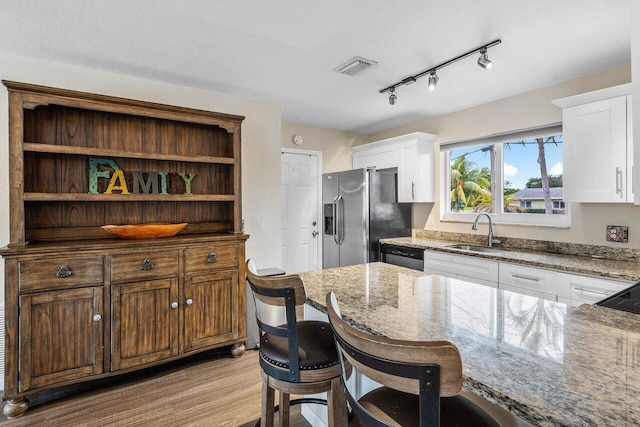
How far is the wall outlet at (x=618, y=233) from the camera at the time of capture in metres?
2.68

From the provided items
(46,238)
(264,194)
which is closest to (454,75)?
(264,194)

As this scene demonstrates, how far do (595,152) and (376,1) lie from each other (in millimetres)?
2121

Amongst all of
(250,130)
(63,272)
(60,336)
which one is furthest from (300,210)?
A: (60,336)

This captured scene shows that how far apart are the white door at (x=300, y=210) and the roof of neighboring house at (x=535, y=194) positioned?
255 cm

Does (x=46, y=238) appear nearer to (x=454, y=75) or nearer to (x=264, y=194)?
(x=264, y=194)

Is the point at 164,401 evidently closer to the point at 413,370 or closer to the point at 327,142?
the point at 413,370

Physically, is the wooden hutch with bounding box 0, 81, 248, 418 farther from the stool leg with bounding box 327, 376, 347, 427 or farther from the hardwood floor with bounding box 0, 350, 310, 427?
the stool leg with bounding box 327, 376, 347, 427

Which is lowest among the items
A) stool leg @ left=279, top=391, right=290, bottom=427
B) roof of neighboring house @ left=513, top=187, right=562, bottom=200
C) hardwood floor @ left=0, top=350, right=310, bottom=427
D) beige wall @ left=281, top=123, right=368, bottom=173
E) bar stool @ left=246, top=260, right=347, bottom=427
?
hardwood floor @ left=0, top=350, right=310, bottom=427

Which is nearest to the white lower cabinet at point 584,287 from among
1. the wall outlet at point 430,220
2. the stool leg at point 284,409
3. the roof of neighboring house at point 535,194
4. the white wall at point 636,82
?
the roof of neighboring house at point 535,194

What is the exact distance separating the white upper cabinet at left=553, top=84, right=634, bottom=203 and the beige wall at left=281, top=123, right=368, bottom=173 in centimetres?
280

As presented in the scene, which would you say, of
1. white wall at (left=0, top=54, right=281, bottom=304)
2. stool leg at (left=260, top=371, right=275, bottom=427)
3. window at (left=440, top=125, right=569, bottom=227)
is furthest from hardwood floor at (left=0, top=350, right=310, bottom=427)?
window at (left=440, top=125, right=569, bottom=227)

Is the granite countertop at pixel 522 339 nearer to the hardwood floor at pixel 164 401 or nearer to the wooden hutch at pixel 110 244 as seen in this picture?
the hardwood floor at pixel 164 401

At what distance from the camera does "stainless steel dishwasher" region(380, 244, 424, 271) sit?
3.58m

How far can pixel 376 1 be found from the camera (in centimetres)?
184
